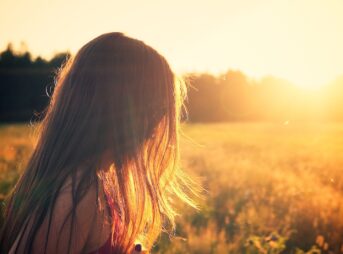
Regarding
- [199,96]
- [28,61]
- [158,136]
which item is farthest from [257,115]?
[158,136]

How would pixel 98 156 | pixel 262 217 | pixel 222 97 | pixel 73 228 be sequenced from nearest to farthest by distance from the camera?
pixel 73 228 → pixel 98 156 → pixel 262 217 → pixel 222 97

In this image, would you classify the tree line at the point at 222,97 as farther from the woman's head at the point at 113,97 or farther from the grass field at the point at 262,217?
the woman's head at the point at 113,97

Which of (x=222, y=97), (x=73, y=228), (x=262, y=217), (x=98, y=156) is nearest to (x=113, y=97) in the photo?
→ (x=98, y=156)

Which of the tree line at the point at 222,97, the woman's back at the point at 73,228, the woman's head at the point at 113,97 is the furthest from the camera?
the tree line at the point at 222,97

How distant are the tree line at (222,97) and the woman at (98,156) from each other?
107 feet

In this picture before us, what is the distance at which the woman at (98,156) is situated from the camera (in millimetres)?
1145

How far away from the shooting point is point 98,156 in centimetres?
130

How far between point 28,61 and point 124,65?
178 ft

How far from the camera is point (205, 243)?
12.6 feet

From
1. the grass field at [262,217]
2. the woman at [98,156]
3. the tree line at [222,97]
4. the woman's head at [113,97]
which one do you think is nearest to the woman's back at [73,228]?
the woman at [98,156]

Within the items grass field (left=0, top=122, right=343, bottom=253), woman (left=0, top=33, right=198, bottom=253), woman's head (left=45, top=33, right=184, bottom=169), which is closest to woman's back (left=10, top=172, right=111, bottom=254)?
woman (left=0, top=33, right=198, bottom=253)

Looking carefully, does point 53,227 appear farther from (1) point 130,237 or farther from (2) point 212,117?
(2) point 212,117

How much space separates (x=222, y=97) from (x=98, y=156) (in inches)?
2459

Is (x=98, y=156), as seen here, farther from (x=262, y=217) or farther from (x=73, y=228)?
(x=262, y=217)
